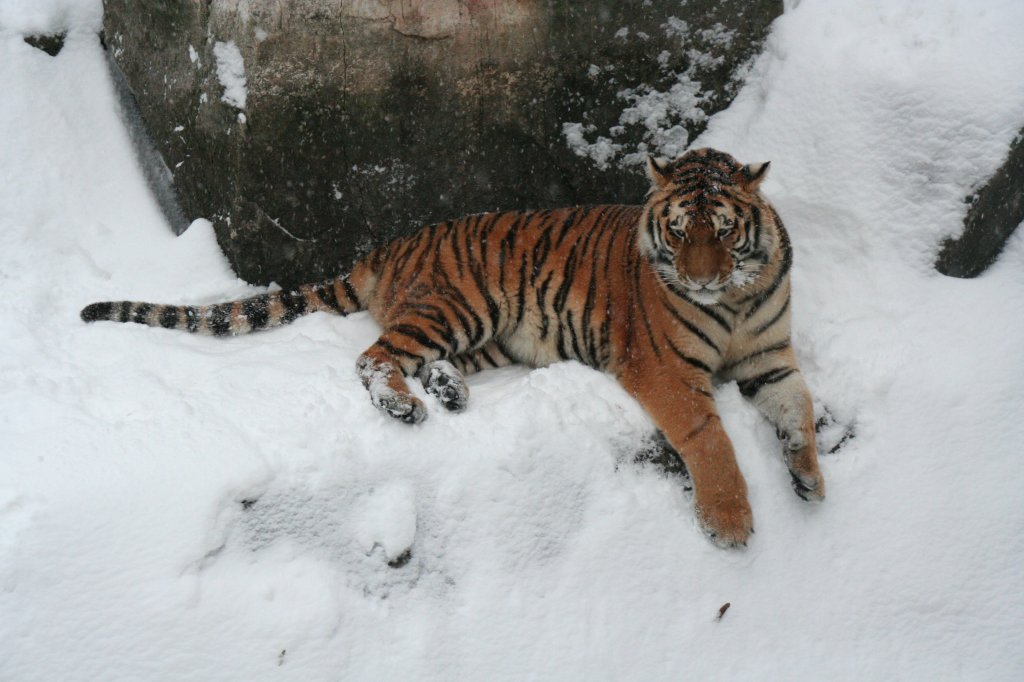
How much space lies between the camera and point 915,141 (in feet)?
13.4

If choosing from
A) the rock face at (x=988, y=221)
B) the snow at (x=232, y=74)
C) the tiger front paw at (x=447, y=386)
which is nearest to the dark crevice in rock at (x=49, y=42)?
the snow at (x=232, y=74)

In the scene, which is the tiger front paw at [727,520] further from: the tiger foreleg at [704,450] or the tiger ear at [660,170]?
the tiger ear at [660,170]

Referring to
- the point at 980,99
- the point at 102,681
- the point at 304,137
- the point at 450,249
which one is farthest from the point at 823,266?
the point at 102,681

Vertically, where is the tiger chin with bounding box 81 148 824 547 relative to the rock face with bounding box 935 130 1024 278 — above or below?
below

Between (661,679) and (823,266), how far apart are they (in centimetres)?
203

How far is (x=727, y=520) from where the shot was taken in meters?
3.19

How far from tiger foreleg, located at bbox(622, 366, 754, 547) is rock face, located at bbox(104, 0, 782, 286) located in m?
1.41

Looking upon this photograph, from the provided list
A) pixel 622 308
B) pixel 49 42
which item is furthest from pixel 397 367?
pixel 49 42

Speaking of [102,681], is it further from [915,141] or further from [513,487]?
[915,141]

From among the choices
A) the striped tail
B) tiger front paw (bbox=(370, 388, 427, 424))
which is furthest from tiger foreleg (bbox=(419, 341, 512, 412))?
the striped tail

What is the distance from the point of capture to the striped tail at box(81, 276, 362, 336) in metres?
3.82

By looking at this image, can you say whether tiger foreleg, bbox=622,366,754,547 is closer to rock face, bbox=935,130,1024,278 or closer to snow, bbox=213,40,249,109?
rock face, bbox=935,130,1024,278

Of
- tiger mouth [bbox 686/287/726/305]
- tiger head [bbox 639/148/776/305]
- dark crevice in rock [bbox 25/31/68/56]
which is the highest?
tiger head [bbox 639/148/776/305]

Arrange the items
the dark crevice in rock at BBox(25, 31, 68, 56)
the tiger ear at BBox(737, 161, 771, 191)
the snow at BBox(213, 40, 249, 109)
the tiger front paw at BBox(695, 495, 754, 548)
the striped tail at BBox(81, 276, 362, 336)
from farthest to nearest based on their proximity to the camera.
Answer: the dark crevice in rock at BBox(25, 31, 68, 56)
the snow at BBox(213, 40, 249, 109)
the striped tail at BBox(81, 276, 362, 336)
the tiger ear at BBox(737, 161, 771, 191)
the tiger front paw at BBox(695, 495, 754, 548)
